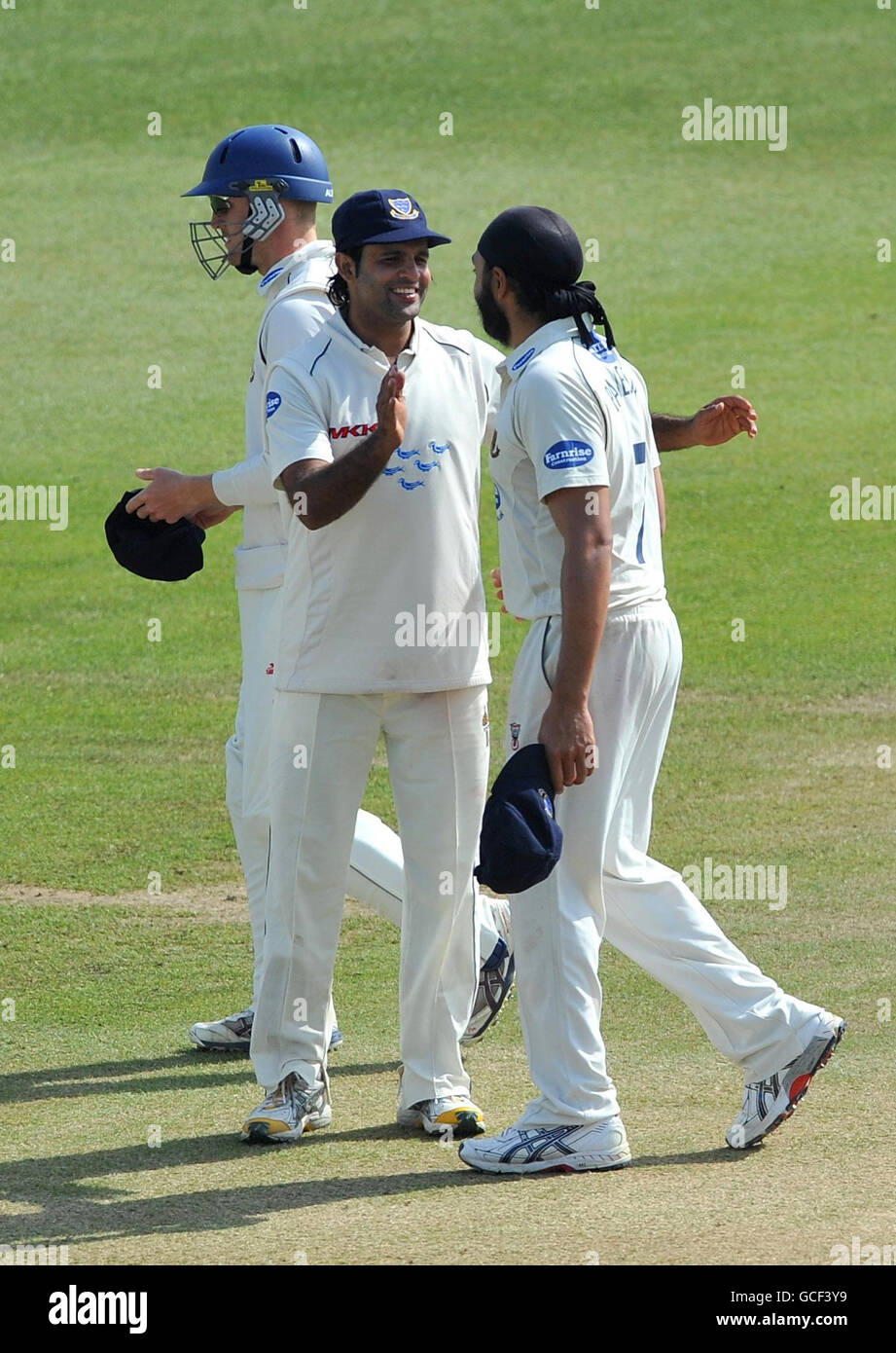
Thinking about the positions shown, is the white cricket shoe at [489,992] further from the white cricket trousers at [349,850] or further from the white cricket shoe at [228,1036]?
the white cricket trousers at [349,850]

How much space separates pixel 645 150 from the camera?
27.7 metres

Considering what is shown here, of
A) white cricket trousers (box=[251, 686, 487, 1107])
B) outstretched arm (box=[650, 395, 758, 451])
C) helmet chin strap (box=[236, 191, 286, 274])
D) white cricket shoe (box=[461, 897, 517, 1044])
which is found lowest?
white cricket shoe (box=[461, 897, 517, 1044])

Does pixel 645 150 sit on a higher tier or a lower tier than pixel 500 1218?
higher

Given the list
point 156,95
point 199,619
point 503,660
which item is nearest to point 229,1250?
point 503,660

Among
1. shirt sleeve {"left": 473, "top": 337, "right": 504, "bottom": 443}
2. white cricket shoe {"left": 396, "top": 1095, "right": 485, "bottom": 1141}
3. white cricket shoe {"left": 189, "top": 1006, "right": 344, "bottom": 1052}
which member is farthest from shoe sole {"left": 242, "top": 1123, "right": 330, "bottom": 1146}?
shirt sleeve {"left": 473, "top": 337, "right": 504, "bottom": 443}

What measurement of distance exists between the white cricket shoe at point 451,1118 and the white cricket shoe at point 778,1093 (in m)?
0.70

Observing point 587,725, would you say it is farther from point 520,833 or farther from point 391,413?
point 391,413

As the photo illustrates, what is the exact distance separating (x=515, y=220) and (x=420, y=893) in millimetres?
1864

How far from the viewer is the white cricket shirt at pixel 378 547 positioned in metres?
5.37

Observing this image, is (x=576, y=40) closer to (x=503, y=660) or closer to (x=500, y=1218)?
(x=503, y=660)

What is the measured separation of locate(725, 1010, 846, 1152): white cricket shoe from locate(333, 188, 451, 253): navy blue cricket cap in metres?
2.35

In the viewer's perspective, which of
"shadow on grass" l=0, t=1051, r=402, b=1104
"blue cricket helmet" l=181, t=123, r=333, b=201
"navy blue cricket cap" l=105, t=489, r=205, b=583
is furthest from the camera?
"navy blue cricket cap" l=105, t=489, r=205, b=583

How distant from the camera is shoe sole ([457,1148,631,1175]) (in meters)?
5.08

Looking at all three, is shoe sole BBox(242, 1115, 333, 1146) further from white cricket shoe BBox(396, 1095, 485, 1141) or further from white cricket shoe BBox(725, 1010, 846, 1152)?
white cricket shoe BBox(725, 1010, 846, 1152)
